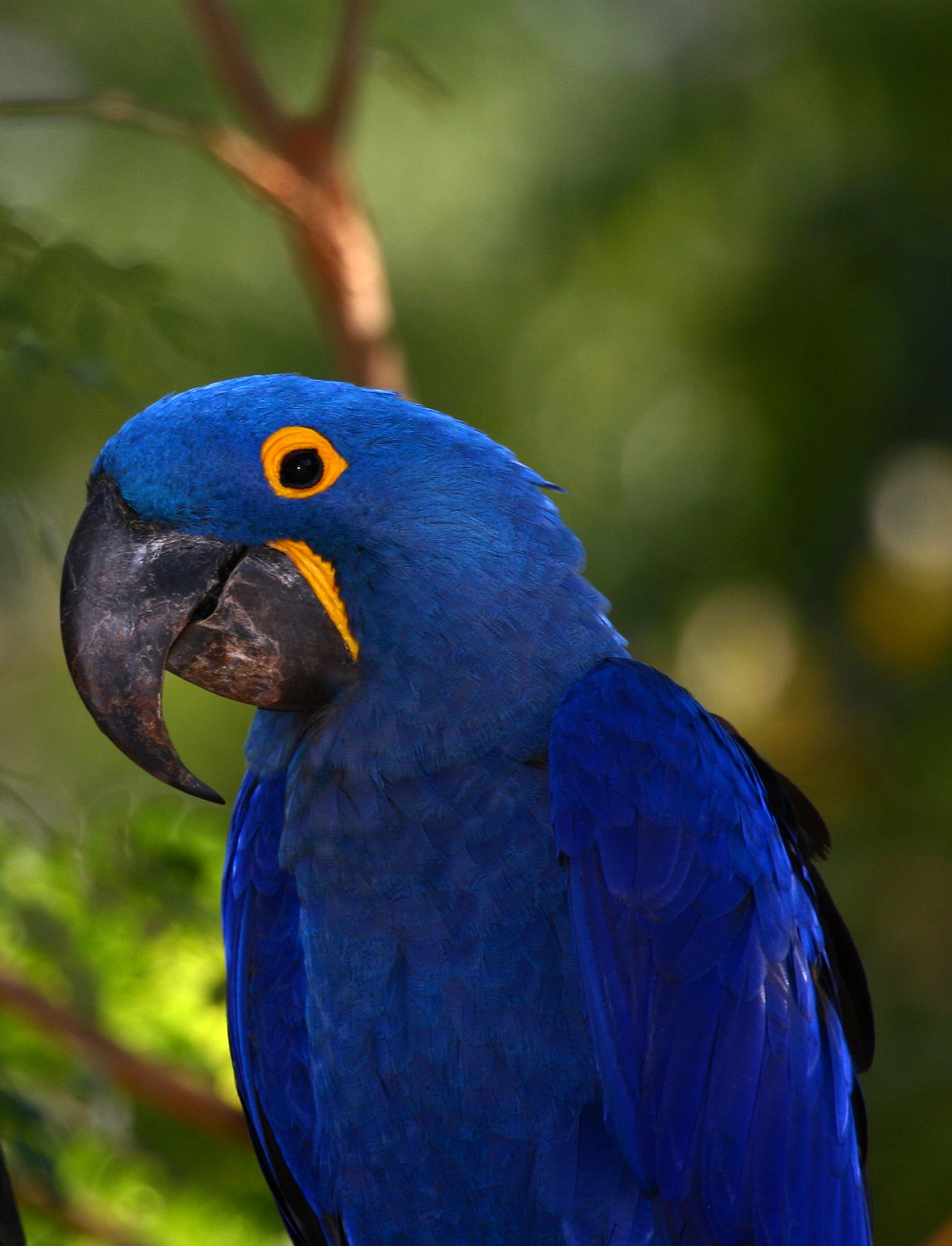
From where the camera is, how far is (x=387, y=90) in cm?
665

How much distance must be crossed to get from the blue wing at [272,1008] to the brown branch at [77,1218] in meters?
0.39

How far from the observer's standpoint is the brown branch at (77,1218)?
205 centimetres

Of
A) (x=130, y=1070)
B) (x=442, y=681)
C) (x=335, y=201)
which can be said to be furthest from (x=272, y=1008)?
(x=335, y=201)

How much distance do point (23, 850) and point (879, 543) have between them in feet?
12.0

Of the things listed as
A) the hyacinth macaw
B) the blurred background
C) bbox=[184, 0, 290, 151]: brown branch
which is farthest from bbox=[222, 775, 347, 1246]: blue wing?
bbox=[184, 0, 290, 151]: brown branch

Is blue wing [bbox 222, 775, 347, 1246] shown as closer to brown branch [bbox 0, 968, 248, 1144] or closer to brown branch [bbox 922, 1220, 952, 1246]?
brown branch [bbox 0, 968, 248, 1144]

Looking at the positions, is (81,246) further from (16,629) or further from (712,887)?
(16,629)

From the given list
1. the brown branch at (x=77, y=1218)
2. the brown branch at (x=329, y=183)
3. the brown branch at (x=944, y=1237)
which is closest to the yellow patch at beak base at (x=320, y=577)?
the brown branch at (x=329, y=183)

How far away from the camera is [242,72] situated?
2.42m

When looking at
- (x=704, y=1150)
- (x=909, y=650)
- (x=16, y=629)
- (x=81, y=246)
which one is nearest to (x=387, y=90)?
(x=16, y=629)

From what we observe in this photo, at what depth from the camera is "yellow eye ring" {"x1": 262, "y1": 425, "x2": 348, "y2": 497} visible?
62.9 inches

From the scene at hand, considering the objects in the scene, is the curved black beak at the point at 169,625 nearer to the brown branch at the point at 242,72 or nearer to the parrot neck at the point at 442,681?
the parrot neck at the point at 442,681

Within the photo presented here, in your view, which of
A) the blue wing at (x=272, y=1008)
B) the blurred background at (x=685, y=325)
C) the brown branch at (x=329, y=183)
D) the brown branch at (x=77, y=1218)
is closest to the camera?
the blue wing at (x=272, y=1008)

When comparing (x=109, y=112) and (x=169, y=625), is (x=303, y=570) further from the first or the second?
(x=109, y=112)
